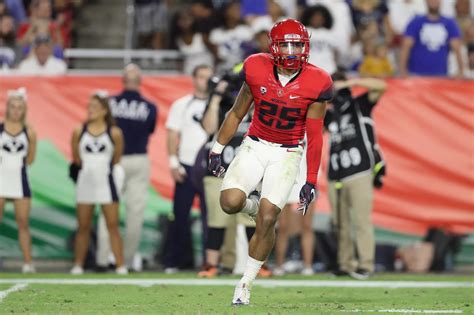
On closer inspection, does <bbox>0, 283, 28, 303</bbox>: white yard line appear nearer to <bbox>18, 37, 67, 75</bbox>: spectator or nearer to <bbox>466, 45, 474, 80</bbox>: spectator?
<bbox>18, 37, 67, 75</bbox>: spectator

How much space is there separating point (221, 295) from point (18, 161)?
4.30m

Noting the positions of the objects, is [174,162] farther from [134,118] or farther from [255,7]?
[255,7]

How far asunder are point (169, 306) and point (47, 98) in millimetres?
6661

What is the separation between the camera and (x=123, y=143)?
15.1 m

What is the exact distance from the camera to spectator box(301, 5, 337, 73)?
1639 centimetres

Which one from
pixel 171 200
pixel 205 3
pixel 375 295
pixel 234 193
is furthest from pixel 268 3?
pixel 234 193

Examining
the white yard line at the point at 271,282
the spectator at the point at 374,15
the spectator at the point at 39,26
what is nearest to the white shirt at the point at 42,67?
the spectator at the point at 39,26

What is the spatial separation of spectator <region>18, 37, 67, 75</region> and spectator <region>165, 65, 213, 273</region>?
2364mm

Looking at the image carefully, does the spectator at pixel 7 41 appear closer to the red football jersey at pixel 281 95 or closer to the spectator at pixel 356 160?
the spectator at pixel 356 160

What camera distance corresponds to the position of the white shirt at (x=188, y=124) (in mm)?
14750

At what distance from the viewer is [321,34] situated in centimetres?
1644

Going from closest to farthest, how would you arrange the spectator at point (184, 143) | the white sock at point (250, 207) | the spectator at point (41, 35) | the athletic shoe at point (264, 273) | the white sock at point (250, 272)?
the white sock at point (250, 272) < the white sock at point (250, 207) < the athletic shoe at point (264, 273) < the spectator at point (184, 143) < the spectator at point (41, 35)

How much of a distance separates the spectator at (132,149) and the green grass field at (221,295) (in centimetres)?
93

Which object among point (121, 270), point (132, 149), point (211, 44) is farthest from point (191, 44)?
point (121, 270)
